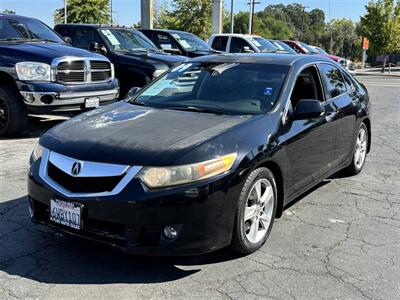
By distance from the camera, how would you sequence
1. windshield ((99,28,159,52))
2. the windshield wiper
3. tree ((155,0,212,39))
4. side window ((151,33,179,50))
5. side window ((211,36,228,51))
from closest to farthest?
the windshield wiper
windshield ((99,28,159,52))
side window ((151,33,179,50))
side window ((211,36,228,51))
tree ((155,0,212,39))

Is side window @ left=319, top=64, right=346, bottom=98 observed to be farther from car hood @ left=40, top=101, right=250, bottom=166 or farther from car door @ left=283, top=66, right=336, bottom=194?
car hood @ left=40, top=101, right=250, bottom=166

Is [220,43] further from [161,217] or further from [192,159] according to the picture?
[161,217]

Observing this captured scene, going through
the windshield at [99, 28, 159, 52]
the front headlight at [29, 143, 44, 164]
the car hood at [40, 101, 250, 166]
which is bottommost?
the front headlight at [29, 143, 44, 164]

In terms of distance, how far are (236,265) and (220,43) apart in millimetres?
14679

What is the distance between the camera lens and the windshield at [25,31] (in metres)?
8.73

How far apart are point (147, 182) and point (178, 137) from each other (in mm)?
512

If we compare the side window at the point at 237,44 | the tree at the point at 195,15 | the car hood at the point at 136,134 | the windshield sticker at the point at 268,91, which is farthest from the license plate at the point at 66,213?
the tree at the point at 195,15

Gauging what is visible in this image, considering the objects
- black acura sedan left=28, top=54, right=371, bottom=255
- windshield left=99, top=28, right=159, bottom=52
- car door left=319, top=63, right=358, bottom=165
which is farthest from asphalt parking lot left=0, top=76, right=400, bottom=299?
windshield left=99, top=28, right=159, bottom=52

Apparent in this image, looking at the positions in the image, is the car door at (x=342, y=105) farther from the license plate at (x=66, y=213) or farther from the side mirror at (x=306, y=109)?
the license plate at (x=66, y=213)

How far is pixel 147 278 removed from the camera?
3.51 m

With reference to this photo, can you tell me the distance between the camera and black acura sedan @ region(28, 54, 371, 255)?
3.37 m

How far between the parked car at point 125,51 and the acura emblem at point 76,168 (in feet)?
21.8

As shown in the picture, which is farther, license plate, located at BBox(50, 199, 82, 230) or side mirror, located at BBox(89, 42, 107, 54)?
side mirror, located at BBox(89, 42, 107, 54)

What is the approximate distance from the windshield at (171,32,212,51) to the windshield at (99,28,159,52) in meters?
2.56
